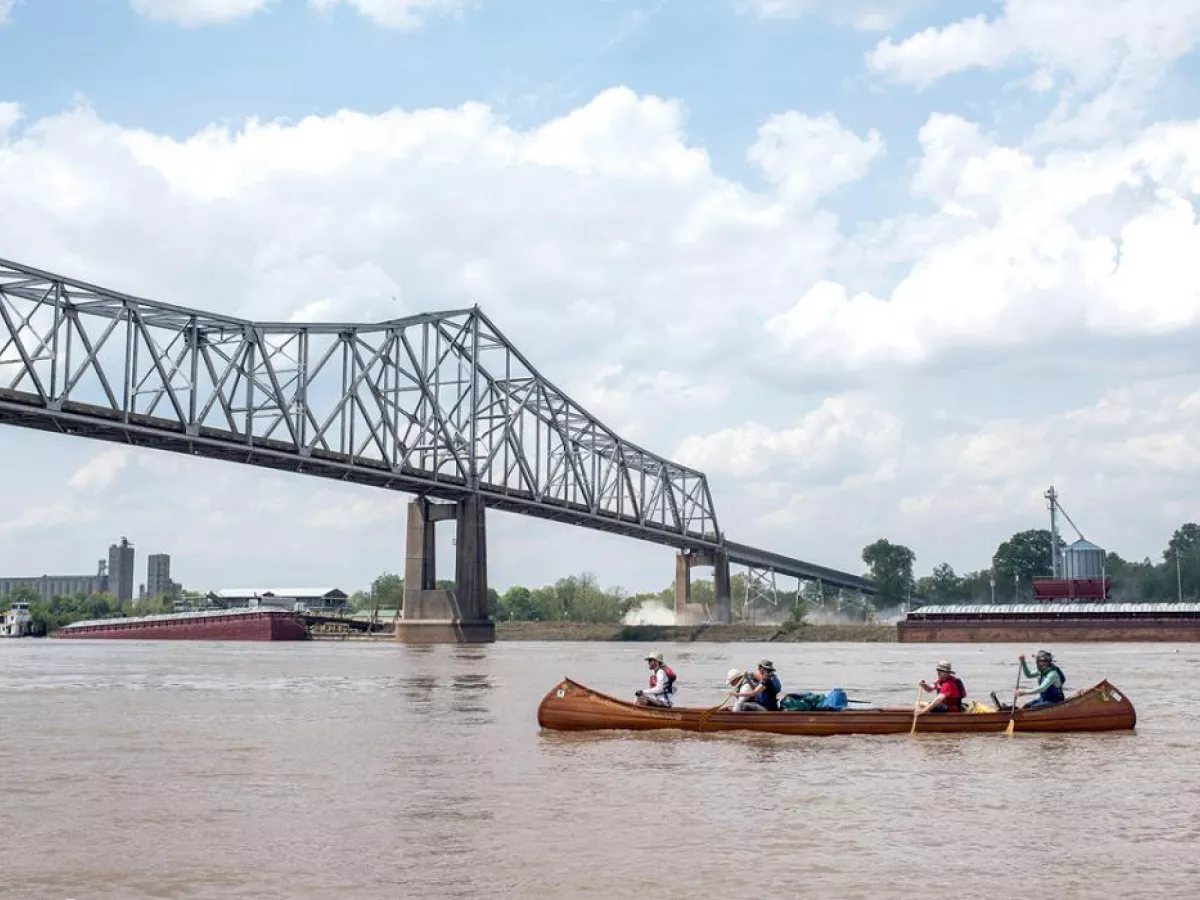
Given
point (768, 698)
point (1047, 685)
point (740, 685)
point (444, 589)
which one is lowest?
point (768, 698)

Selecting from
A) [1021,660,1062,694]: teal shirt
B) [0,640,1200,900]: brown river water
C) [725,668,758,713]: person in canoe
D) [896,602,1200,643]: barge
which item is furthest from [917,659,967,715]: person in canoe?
[896,602,1200,643]: barge

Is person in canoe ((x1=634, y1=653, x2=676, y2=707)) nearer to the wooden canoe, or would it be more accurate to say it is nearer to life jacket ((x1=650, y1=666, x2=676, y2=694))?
life jacket ((x1=650, y1=666, x2=676, y2=694))

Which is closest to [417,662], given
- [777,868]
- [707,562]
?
[777,868]

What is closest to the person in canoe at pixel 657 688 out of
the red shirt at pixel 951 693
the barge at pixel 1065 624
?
the red shirt at pixel 951 693

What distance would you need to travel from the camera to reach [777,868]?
1559cm

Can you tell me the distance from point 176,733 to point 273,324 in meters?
72.4

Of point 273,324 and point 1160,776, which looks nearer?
point 1160,776

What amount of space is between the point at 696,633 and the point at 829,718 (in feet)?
428

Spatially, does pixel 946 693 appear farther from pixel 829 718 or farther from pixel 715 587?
pixel 715 587

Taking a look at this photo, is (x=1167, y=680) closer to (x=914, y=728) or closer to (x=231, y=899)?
(x=914, y=728)

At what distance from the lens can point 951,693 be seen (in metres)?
29.1

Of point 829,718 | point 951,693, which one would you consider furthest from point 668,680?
point 951,693

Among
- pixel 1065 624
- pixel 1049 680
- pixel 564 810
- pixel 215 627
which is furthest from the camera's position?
pixel 215 627

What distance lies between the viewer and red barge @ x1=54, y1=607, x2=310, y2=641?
14312 cm
